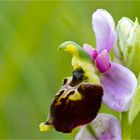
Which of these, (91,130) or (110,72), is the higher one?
(110,72)

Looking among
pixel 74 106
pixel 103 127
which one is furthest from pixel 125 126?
pixel 74 106

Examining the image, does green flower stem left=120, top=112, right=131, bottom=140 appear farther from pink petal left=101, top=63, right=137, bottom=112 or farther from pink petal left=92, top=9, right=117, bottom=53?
pink petal left=92, top=9, right=117, bottom=53

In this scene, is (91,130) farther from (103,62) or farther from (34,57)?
(34,57)

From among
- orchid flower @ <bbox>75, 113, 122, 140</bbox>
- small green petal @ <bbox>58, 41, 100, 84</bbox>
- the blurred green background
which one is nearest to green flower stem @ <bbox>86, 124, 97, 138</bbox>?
orchid flower @ <bbox>75, 113, 122, 140</bbox>

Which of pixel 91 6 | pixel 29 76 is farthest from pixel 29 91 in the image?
pixel 91 6

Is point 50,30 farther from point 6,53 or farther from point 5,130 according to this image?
point 5,130

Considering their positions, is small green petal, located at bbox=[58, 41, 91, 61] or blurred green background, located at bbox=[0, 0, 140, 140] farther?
blurred green background, located at bbox=[0, 0, 140, 140]

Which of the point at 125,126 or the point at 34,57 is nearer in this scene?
the point at 125,126
